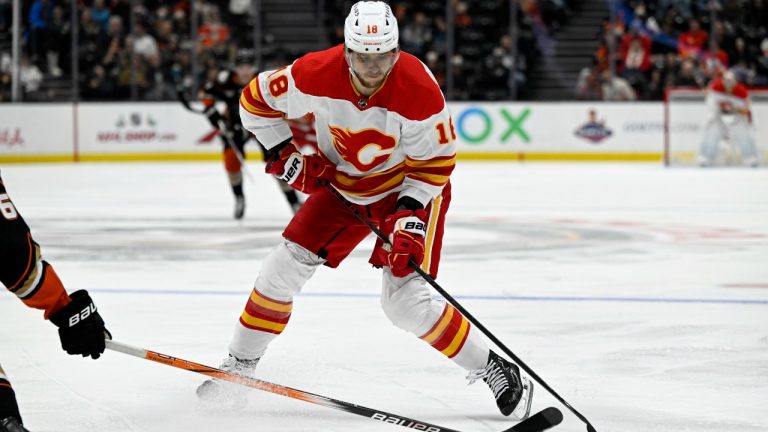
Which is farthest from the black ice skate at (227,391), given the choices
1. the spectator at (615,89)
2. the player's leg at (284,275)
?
the spectator at (615,89)

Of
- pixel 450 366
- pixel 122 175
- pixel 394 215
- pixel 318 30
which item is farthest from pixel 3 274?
pixel 318 30

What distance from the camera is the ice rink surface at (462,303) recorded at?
3.24 metres

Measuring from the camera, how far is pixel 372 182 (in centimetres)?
342

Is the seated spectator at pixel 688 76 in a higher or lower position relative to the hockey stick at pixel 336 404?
lower

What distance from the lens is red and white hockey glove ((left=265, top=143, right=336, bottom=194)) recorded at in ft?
11.3

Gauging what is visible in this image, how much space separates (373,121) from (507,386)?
796mm

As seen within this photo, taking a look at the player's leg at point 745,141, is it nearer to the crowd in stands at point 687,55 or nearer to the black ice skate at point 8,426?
the crowd in stands at point 687,55

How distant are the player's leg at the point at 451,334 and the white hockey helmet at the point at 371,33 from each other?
0.56 metres

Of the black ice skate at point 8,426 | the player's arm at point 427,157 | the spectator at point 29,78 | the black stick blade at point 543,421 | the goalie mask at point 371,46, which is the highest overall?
the goalie mask at point 371,46

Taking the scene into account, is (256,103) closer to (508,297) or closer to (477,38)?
(508,297)

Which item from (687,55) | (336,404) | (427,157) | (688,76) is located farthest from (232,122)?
(687,55)

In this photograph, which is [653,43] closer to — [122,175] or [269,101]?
[122,175]

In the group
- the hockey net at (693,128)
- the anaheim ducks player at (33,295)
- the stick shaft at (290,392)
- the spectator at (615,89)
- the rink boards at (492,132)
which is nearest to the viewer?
the anaheim ducks player at (33,295)

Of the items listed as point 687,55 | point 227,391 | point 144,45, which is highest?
point 227,391
